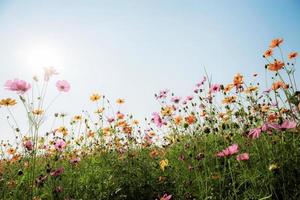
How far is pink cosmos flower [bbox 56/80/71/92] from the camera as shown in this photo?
3.19 m

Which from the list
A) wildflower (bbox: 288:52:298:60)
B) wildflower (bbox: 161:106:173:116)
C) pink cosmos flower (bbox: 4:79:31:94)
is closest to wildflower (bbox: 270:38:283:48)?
wildflower (bbox: 288:52:298:60)

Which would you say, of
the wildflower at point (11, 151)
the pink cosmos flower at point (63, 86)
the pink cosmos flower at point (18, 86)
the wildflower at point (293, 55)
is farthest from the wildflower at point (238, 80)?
the wildflower at point (11, 151)

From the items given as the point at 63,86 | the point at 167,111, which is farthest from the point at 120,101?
the point at 63,86

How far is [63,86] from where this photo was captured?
3.25 metres

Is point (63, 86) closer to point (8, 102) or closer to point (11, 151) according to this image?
point (8, 102)

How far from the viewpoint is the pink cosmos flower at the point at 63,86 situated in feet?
10.5

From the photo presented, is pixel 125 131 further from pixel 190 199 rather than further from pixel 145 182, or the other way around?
pixel 190 199

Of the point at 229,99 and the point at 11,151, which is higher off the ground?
the point at 229,99

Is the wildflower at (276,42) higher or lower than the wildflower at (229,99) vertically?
higher

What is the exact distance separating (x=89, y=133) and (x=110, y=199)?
3027 millimetres

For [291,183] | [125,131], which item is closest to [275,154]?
[291,183]

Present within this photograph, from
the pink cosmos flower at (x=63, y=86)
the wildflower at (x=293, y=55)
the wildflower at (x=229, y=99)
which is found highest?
the wildflower at (x=293, y=55)

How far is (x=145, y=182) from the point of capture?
10.5 ft

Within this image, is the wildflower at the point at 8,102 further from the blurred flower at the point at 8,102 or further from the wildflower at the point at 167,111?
the wildflower at the point at 167,111
